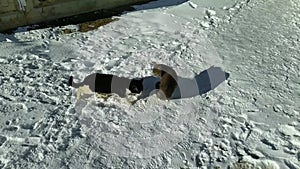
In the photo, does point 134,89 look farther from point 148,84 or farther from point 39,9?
point 39,9

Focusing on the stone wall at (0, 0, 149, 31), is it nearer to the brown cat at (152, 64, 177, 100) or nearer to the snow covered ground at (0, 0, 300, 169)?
the snow covered ground at (0, 0, 300, 169)

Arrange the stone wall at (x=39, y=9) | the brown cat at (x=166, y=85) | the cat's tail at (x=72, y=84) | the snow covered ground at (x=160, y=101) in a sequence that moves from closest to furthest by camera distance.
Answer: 1. the snow covered ground at (x=160, y=101)
2. the brown cat at (x=166, y=85)
3. the cat's tail at (x=72, y=84)
4. the stone wall at (x=39, y=9)

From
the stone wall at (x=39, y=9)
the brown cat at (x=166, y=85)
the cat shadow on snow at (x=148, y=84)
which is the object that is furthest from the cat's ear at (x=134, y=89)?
the stone wall at (x=39, y=9)

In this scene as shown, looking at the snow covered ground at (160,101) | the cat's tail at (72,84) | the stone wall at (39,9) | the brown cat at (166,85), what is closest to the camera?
the snow covered ground at (160,101)

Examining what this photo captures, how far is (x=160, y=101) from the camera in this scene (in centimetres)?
582

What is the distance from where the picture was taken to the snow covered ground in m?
4.96

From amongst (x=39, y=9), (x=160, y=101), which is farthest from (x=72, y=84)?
(x=39, y=9)

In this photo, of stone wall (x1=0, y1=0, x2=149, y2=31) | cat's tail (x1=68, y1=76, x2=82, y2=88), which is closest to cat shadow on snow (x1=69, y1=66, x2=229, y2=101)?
cat's tail (x1=68, y1=76, x2=82, y2=88)

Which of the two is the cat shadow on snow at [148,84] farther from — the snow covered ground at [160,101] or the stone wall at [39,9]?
the stone wall at [39,9]

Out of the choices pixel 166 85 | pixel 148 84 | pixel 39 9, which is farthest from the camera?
pixel 39 9

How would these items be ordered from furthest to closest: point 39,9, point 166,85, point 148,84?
1. point 39,9
2. point 148,84
3. point 166,85

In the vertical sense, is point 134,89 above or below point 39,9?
above

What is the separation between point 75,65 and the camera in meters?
6.70

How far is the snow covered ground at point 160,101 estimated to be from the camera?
16.3ft
